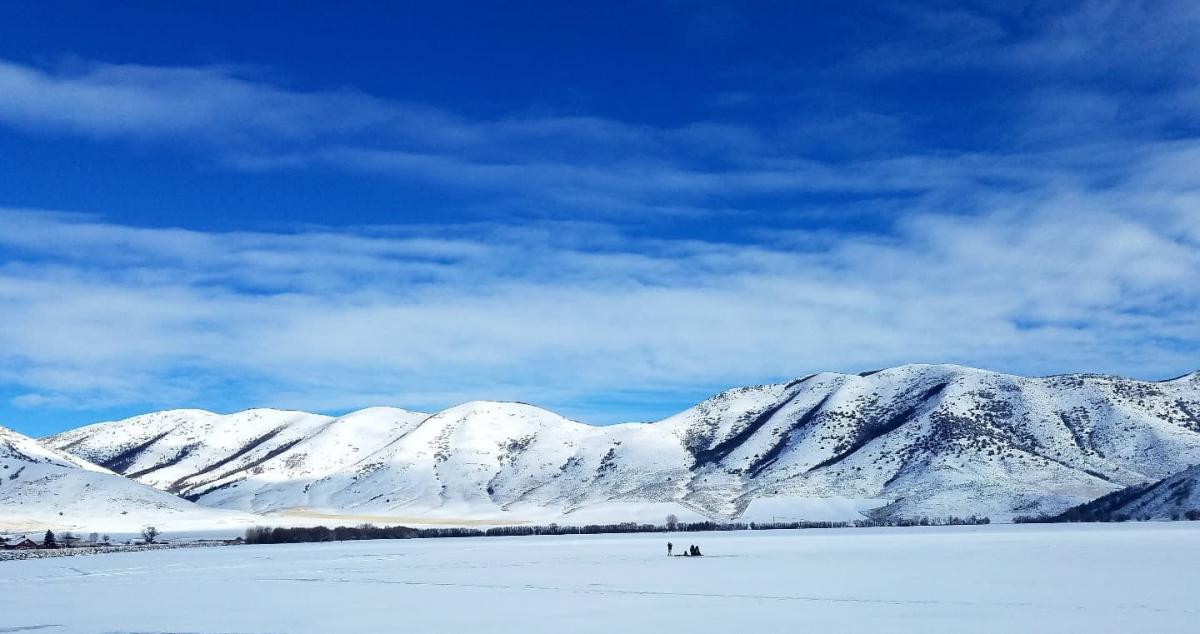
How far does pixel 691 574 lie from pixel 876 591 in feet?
53.2

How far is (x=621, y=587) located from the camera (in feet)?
165

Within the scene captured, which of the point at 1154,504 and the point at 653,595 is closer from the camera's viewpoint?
the point at 653,595

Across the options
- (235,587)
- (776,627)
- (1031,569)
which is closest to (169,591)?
(235,587)

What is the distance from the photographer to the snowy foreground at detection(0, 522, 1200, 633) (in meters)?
34.4

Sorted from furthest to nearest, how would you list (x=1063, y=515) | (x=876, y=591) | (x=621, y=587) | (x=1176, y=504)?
1. (x=1063, y=515)
2. (x=1176, y=504)
3. (x=621, y=587)
4. (x=876, y=591)

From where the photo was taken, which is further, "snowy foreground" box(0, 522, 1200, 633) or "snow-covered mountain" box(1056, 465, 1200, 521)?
"snow-covered mountain" box(1056, 465, 1200, 521)

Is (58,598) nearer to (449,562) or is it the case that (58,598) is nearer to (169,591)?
(169,591)

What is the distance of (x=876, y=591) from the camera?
4494 centimetres

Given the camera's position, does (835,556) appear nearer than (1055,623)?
No

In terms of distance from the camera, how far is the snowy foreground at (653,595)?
34.4 m

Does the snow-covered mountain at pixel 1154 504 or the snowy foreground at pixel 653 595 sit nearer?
the snowy foreground at pixel 653 595

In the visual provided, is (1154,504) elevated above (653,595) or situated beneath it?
elevated above

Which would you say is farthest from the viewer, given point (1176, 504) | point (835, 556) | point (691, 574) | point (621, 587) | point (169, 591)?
point (1176, 504)

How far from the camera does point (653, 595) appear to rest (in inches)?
1796
